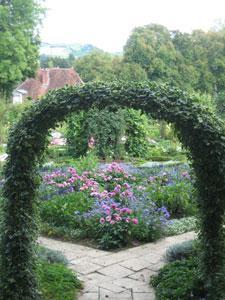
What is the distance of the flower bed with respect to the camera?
22.4 feet

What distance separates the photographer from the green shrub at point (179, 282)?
4547 mm

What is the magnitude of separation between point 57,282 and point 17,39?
28707mm

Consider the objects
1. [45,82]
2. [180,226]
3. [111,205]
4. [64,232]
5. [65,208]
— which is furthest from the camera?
[45,82]

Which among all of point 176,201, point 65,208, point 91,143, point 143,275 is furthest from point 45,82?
point 143,275

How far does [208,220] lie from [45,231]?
11.6ft

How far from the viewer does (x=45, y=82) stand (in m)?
45.5

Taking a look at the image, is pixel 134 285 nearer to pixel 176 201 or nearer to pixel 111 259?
pixel 111 259

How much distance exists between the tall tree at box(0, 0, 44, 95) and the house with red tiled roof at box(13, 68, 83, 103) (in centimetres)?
902

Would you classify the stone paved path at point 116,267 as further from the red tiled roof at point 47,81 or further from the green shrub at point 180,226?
the red tiled roof at point 47,81

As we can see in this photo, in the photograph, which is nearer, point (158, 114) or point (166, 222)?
point (158, 114)

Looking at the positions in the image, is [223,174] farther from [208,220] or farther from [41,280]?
[41,280]

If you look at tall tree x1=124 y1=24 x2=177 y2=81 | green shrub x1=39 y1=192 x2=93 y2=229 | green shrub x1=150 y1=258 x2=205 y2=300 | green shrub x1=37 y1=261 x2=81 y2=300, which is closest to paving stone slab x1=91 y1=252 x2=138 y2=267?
green shrub x1=37 y1=261 x2=81 y2=300

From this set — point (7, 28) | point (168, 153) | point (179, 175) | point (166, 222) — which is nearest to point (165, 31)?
point (7, 28)

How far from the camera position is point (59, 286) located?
4898 mm
